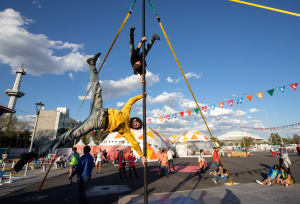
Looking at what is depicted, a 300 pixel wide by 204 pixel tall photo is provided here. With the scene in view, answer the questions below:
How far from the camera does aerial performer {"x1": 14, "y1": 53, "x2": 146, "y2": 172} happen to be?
12.8 feet

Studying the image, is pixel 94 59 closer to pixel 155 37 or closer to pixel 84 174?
pixel 155 37

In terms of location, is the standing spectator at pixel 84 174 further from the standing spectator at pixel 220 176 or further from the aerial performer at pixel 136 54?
the standing spectator at pixel 220 176

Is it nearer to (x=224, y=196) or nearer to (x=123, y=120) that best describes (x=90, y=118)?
(x=123, y=120)

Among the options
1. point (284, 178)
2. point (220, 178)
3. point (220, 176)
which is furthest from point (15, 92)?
point (284, 178)

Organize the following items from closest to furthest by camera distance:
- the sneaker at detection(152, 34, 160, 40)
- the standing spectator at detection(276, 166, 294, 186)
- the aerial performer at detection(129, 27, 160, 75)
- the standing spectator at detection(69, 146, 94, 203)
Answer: the aerial performer at detection(129, 27, 160, 75), the standing spectator at detection(69, 146, 94, 203), the sneaker at detection(152, 34, 160, 40), the standing spectator at detection(276, 166, 294, 186)

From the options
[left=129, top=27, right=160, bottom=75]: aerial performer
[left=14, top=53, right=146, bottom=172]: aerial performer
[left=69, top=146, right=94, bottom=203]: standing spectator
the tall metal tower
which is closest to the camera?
[left=14, top=53, right=146, bottom=172]: aerial performer

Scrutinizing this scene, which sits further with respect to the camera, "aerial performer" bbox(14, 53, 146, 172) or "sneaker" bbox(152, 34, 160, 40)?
"sneaker" bbox(152, 34, 160, 40)

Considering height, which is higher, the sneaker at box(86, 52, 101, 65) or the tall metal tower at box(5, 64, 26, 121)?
the tall metal tower at box(5, 64, 26, 121)

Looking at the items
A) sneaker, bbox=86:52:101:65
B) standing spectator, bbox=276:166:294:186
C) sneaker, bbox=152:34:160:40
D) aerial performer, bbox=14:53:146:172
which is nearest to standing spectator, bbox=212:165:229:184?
standing spectator, bbox=276:166:294:186

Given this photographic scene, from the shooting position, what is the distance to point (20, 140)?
4122cm

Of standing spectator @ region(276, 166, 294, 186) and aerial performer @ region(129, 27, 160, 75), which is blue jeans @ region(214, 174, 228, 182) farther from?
aerial performer @ region(129, 27, 160, 75)

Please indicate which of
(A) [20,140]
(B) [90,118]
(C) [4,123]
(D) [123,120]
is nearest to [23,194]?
(B) [90,118]

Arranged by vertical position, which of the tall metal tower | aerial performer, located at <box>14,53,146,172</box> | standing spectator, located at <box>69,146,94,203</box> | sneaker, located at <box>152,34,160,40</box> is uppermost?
the tall metal tower

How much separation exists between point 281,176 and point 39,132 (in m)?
73.4
